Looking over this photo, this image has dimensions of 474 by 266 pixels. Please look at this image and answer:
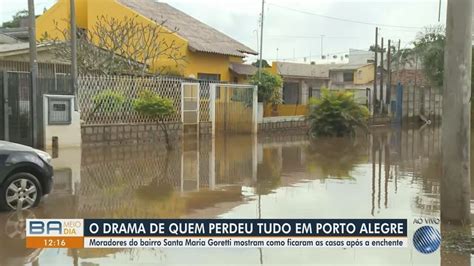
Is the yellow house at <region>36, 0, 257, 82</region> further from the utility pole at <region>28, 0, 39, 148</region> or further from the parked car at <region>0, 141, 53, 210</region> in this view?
the parked car at <region>0, 141, 53, 210</region>

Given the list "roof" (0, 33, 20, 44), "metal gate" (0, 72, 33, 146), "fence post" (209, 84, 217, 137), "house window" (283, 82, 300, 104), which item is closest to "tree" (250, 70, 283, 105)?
"fence post" (209, 84, 217, 137)

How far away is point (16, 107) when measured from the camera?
44.8ft

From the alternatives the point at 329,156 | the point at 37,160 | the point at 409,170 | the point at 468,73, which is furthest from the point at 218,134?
the point at 468,73

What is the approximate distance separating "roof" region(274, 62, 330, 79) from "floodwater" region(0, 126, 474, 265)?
15743 mm

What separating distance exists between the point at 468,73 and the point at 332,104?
15034mm

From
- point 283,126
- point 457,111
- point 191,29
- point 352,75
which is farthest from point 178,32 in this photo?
point 352,75

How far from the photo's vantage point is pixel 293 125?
963 inches

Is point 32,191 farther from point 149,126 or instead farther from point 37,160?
point 149,126

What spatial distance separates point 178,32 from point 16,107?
42.8 ft

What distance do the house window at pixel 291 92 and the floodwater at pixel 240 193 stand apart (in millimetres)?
14749

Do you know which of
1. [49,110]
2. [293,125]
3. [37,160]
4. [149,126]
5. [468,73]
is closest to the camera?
[468,73]

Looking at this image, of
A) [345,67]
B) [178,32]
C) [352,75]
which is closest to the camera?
[178,32]

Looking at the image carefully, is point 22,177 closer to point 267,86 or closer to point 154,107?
point 154,107

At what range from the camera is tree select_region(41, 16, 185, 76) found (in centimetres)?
1966
